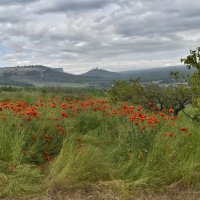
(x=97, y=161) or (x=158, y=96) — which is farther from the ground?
(x=158, y=96)

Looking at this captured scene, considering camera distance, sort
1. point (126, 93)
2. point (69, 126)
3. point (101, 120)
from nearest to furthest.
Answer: point (69, 126), point (101, 120), point (126, 93)

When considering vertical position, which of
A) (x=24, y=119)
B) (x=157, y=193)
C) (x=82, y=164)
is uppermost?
(x=24, y=119)

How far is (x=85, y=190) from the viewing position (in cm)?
434

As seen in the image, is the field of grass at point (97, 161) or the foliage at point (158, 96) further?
the foliage at point (158, 96)

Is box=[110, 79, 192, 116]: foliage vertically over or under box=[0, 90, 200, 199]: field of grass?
over

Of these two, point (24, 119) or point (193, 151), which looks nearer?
point (193, 151)

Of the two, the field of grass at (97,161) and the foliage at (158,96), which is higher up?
the foliage at (158,96)

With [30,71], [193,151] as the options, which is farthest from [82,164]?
[30,71]

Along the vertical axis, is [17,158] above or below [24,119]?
below

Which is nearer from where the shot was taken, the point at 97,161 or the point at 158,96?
the point at 97,161

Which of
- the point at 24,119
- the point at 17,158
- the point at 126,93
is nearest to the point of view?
the point at 17,158

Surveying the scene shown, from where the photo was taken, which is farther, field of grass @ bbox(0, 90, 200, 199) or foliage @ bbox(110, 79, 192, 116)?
foliage @ bbox(110, 79, 192, 116)

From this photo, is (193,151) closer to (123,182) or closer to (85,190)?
(123,182)

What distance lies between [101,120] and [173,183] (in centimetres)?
332
